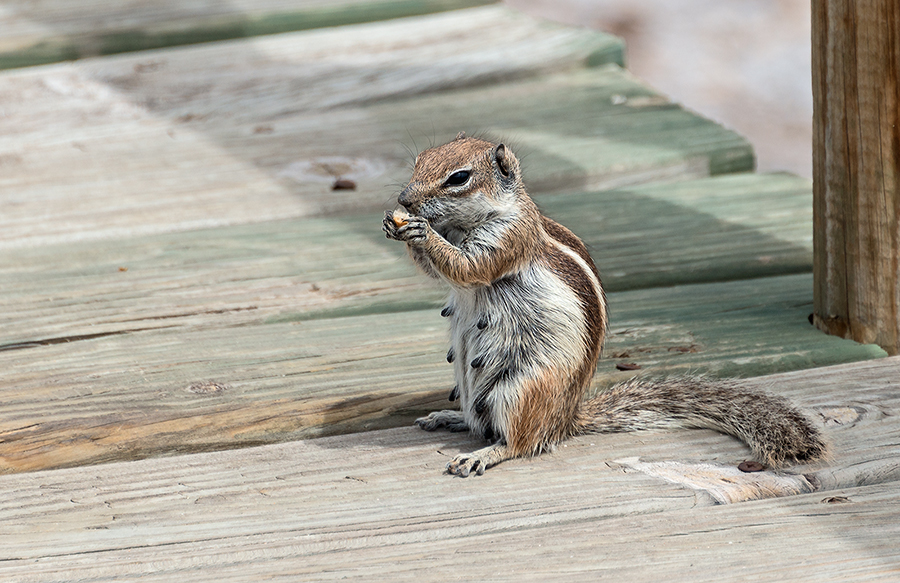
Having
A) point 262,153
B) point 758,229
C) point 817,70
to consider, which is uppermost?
point 817,70

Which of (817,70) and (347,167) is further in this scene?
(347,167)

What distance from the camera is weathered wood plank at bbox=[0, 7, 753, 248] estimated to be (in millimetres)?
3277

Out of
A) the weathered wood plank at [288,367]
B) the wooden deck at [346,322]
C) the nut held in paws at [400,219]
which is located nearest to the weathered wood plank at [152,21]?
the wooden deck at [346,322]

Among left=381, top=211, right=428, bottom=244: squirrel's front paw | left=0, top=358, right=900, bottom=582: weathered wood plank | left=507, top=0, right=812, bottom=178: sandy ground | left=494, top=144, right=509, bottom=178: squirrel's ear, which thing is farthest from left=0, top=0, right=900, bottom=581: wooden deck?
left=507, top=0, right=812, bottom=178: sandy ground

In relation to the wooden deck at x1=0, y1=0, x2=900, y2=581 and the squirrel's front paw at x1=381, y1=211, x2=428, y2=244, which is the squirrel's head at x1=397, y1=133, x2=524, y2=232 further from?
the wooden deck at x1=0, y1=0, x2=900, y2=581

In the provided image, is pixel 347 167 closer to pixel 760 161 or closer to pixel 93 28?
pixel 93 28

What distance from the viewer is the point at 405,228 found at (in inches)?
75.7

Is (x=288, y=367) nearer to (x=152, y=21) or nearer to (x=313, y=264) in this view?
(x=313, y=264)

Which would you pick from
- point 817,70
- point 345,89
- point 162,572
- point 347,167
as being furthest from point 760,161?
point 162,572

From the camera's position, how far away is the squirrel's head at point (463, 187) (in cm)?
200

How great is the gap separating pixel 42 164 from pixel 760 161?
5.11 metres

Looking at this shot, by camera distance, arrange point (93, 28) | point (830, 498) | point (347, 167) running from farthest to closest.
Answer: point (93, 28), point (347, 167), point (830, 498)

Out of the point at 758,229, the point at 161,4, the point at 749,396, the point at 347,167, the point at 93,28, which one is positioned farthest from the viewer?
the point at 161,4

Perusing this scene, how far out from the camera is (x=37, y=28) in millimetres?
4555
